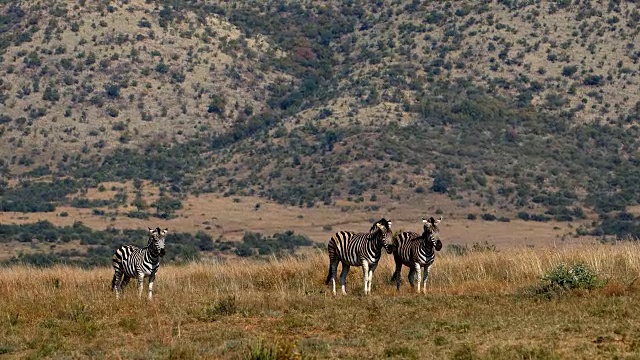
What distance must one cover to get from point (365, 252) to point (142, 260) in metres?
4.88

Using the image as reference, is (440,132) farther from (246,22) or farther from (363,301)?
(363,301)

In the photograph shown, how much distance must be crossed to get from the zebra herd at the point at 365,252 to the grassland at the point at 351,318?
0.61m

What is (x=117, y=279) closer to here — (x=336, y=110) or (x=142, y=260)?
(x=142, y=260)

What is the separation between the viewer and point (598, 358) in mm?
15578

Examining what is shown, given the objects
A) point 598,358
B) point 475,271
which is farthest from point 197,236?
point 598,358

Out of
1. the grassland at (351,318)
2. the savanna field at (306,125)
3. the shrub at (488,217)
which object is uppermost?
the savanna field at (306,125)

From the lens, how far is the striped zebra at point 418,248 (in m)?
23.5

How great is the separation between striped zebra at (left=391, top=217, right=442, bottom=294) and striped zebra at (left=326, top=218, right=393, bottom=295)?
70 centimetres

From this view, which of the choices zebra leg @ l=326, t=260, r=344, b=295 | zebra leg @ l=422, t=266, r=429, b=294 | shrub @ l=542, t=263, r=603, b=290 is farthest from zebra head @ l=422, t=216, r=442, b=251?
shrub @ l=542, t=263, r=603, b=290

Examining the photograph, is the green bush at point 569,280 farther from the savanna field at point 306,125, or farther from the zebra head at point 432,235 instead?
the savanna field at point 306,125

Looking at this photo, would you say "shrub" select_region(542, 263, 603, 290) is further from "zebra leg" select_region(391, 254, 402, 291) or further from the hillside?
the hillside

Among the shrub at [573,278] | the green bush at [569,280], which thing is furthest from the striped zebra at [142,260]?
the shrub at [573,278]

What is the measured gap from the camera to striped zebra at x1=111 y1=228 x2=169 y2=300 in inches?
932

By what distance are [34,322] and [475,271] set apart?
1101cm
